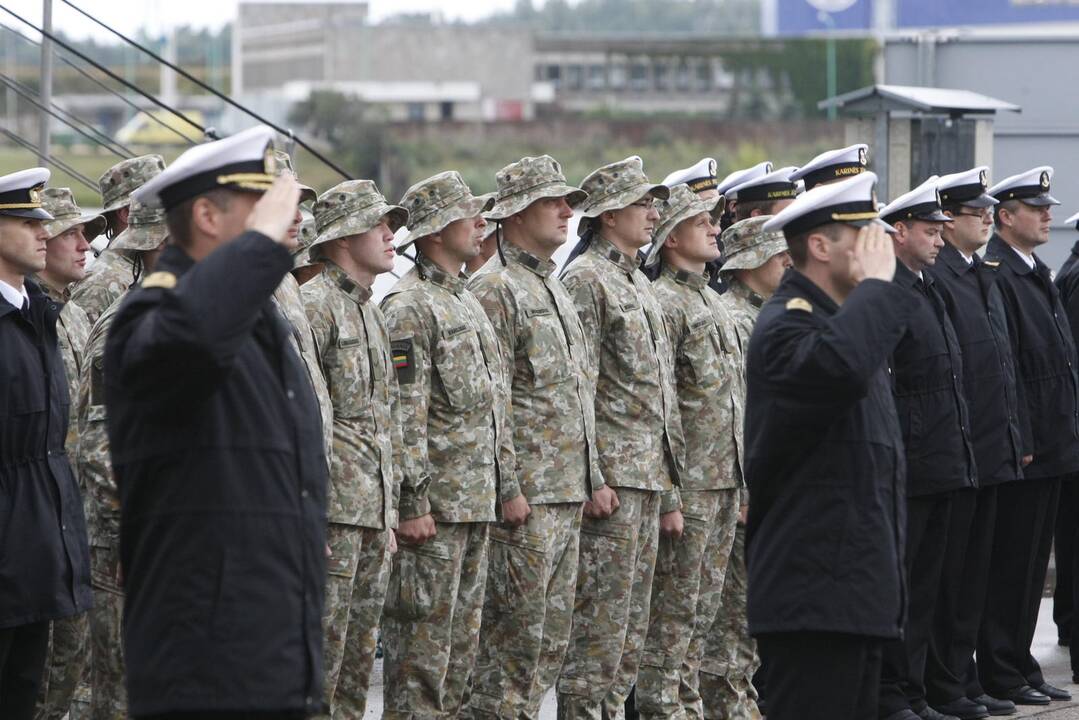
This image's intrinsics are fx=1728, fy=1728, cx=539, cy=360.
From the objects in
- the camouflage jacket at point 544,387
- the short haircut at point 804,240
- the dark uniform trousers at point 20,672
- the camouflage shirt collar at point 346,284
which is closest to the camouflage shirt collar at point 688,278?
the camouflage jacket at point 544,387

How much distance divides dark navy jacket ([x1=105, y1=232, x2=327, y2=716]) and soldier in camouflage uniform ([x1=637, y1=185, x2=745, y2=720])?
11.4 feet

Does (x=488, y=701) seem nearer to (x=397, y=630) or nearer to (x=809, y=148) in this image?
(x=397, y=630)

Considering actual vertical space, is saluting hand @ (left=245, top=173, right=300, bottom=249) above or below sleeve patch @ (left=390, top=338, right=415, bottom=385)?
above

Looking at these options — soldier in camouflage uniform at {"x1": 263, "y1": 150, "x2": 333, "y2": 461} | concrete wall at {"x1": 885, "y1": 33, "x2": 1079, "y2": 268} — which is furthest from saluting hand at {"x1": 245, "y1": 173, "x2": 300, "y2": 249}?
concrete wall at {"x1": 885, "y1": 33, "x2": 1079, "y2": 268}

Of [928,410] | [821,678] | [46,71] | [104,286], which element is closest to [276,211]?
[821,678]

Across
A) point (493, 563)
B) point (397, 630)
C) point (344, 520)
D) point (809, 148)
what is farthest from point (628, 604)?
point (809, 148)

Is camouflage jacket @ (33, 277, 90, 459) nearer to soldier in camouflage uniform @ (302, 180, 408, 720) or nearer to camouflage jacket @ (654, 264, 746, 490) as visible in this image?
soldier in camouflage uniform @ (302, 180, 408, 720)

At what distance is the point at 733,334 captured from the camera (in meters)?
7.58

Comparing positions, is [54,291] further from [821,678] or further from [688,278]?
[821,678]

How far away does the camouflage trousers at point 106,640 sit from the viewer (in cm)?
577

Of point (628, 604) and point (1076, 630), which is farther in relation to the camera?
point (1076, 630)

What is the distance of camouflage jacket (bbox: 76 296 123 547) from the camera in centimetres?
581

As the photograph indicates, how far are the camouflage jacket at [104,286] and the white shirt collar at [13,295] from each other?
1.22m

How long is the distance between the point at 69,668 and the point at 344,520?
130 cm
